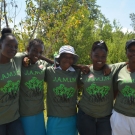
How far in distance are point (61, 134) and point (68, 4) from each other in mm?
5169

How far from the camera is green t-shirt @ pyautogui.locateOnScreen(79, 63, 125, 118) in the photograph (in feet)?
10.7

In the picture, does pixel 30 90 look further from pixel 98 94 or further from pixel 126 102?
pixel 126 102

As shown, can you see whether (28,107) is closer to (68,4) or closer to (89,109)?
(89,109)

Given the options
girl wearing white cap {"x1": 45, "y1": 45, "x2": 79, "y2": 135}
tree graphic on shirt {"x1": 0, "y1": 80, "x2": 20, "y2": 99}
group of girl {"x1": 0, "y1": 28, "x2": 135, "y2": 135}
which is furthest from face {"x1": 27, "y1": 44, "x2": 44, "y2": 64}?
tree graphic on shirt {"x1": 0, "y1": 80, "x2": 20, "y2": 99}

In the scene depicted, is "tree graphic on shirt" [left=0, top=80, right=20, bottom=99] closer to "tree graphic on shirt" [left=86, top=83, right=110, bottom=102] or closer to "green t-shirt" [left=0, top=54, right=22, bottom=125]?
"green t-shirt" [left=0, top=54, right=22, bottom=125]

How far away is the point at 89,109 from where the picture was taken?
3.29 metres

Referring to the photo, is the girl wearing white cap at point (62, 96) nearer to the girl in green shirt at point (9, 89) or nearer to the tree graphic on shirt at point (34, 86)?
the tree graphic on shirt at point (34, 86)

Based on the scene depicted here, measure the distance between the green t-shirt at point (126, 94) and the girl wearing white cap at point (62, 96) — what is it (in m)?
0.68

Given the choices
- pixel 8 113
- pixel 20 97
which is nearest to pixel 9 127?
pixel 8 113

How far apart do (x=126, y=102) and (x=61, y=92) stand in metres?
0.93

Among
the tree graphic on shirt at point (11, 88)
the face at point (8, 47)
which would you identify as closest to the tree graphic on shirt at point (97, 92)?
the tree graphic on shirt at point (11, 88)

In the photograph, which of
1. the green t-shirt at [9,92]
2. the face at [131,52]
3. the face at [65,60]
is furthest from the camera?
the face at [65,60]

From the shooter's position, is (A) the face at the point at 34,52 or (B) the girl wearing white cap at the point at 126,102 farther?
(A) the face at the point at 34,52

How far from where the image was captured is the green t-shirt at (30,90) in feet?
10.8
